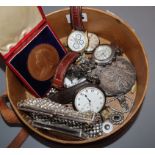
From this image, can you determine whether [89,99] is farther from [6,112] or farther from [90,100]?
[6,112]

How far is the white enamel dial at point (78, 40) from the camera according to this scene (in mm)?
1244

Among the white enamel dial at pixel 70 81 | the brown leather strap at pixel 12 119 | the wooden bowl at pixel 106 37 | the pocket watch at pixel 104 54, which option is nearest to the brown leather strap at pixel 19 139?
the brown leather strap at pixel 12 119

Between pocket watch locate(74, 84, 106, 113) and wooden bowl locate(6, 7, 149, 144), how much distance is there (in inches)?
3.8

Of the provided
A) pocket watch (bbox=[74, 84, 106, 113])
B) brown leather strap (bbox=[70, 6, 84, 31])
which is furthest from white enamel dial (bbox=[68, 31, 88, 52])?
pocket watch (bbox=[74, 84, 106, 113])

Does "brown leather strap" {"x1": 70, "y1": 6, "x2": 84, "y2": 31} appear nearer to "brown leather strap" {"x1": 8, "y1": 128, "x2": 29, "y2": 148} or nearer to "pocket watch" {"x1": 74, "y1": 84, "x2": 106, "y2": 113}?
"pocket watch" {"x1": 74, "y1": 84, "x2": 106, "y2": 113}

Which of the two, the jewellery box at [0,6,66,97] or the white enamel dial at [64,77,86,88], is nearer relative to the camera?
the jewellery box at [0,6,66,97]

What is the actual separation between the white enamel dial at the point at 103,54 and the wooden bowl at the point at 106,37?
0.06 metres

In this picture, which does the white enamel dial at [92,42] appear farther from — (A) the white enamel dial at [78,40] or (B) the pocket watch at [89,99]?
(B) the pocket watch at [89,99]

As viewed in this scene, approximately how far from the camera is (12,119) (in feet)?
3.91

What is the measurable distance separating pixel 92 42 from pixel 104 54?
7 centimetres

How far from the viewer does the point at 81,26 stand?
1.23 m

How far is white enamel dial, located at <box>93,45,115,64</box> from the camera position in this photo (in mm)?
1214

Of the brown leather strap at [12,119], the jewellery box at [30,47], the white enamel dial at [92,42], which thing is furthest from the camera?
the white enamel dial at [92,42]

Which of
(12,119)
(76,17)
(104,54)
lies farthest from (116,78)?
(12,119)
